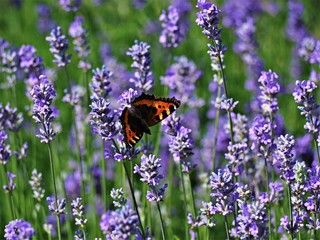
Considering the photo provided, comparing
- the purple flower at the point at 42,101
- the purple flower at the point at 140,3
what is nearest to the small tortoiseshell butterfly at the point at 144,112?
the purple flower at the point at 42,101

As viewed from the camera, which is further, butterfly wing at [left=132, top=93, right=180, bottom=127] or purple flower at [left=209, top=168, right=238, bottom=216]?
butterfly wing at [left=132, top=93, right=180, bottom=127]

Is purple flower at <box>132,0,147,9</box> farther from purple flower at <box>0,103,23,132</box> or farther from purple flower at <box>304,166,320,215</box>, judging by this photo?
purple flower at <box>304,166,320,215</box>

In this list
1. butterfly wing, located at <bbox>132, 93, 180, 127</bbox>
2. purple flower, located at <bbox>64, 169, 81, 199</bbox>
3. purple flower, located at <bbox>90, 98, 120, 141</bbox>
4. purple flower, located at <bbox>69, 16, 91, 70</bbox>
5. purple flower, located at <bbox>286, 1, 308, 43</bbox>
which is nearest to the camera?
purple flower, located at <bbox>90, 98, 120, 141</bbox>

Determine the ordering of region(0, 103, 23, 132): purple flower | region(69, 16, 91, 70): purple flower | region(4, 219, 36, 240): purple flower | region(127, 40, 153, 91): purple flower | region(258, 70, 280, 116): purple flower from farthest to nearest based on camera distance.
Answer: region(69, 16, 91, 70): purple flower < region(0, 103, 23, 132): purple flower < region(127, 40, 153, 91): purple flower < region(258, 70, 280, 116): purple flower < region(4, 219, 36, 240): purple flower

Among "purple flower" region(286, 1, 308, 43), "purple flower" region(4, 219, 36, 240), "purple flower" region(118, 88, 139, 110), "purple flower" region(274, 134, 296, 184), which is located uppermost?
"purple flower" region(286, 1, 308, 43)

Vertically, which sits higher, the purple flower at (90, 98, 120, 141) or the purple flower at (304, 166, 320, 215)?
the purple flower at (90, 98, 120, 141)

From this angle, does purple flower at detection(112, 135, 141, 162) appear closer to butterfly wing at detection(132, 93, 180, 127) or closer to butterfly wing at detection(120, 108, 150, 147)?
butterfly wing at detection(120, 108, 150, 147)

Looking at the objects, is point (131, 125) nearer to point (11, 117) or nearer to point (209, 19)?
point (209, 19)

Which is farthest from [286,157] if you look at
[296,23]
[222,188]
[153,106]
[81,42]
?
[296,23]

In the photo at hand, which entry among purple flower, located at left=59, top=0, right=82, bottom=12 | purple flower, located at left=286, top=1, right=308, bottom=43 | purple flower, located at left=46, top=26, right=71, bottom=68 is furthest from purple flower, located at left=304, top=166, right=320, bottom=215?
purple flower, located at left=286, top=1, right=308, bottom=43
